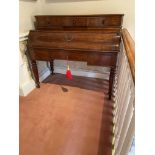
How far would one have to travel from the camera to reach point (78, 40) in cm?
209

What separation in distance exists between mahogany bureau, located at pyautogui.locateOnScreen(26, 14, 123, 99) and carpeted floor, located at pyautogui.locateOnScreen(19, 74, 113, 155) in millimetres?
305

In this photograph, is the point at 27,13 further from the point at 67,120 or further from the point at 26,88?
the point at 67,120

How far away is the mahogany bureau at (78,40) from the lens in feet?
6.62

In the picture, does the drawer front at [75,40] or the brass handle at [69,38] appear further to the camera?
the brass handle at [69,38]

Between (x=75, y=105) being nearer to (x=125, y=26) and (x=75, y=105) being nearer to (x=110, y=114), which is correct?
(x=110, y=114)

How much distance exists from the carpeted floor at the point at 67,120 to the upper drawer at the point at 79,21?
0.87 m

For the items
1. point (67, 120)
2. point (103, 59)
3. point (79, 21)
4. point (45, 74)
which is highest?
point (79, 21)

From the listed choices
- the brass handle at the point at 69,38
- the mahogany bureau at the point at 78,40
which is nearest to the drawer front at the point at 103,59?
the mahogany bureau at the point at 78,40

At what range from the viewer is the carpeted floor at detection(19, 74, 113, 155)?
5.15 feet

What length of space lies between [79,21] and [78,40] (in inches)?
16.4

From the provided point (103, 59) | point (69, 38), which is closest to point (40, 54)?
point (69, 38)

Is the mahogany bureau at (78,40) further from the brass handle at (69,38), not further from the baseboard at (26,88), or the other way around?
the baseboard at (26,88)
